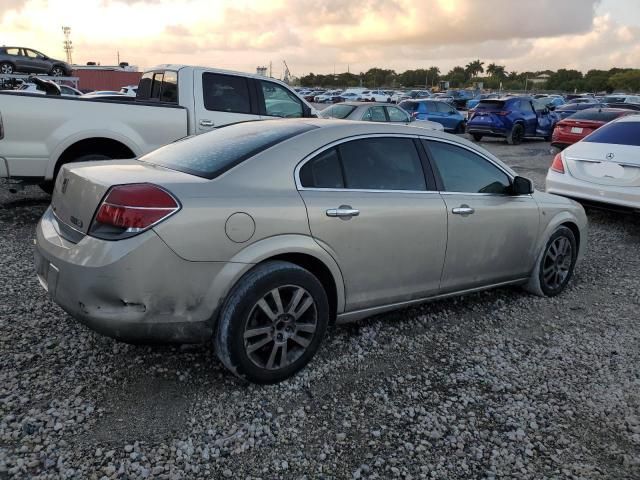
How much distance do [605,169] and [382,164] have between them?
4792mm

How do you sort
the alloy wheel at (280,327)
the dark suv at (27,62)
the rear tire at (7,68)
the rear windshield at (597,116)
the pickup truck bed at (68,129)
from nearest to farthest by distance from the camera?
the alloy wheel at (280,327)
the pickup truck bed at (68,129)
the rear windshield at (597,116)
the rear tire at (7,68)
the dark suv at (27,62)

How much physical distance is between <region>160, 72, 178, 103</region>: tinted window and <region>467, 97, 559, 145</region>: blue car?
1338 centimetres

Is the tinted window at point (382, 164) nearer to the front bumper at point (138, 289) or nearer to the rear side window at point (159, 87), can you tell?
the front bumper at point (138, 289)

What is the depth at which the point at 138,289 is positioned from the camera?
108 inches

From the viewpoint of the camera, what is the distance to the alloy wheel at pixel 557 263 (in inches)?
192

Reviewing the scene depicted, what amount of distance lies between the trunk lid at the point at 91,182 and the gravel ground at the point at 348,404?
919mm

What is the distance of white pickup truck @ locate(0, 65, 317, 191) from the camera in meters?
5.81

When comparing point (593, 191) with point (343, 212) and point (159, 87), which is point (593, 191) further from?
point (159, 87)

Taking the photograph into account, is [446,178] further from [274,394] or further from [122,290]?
[122,290]

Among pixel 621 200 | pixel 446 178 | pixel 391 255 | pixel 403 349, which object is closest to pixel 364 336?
pixel 403 349

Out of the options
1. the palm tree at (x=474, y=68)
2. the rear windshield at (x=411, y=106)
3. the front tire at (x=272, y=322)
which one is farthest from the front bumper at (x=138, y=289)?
the palm tree at (x=474, y=68)

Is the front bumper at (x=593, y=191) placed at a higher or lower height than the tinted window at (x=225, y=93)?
lower

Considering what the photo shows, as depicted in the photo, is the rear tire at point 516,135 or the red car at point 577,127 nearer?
the red car at point 577,127

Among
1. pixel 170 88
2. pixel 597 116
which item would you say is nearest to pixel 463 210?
pixel 170 88
